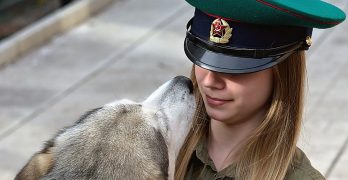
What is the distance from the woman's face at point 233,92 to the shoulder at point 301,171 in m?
0.26

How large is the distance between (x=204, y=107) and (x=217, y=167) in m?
0.30

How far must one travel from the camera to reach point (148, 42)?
32.3 ft

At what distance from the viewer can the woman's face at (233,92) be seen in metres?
3.28

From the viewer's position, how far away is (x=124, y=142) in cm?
348

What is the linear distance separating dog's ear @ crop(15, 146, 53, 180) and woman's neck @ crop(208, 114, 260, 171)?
653 millimetres

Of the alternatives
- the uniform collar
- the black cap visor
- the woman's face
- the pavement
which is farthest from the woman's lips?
the pavement

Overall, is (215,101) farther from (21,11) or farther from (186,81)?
(21,11)

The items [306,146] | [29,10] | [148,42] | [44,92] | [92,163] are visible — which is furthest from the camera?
[29,10]

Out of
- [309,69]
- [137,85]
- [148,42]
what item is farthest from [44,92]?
[309,69]

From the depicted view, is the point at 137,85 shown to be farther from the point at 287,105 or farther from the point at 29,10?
the point at 287,105

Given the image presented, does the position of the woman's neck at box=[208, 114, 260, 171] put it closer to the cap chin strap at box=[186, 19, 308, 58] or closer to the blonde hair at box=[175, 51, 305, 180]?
the blonde hair at box=[175, 51, 305, 180]

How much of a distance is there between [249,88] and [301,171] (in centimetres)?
39

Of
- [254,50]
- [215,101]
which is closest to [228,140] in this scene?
[215,101]

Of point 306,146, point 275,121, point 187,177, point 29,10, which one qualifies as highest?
point 275,121
